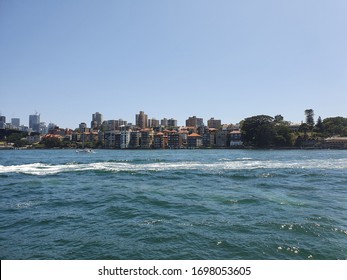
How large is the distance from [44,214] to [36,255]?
4.27 m

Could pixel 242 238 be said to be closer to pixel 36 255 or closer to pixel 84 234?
pixel 84 234

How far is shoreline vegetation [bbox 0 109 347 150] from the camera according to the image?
104 meters

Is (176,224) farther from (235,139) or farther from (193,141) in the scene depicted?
(193,141)

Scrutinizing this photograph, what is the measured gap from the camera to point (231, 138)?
121m

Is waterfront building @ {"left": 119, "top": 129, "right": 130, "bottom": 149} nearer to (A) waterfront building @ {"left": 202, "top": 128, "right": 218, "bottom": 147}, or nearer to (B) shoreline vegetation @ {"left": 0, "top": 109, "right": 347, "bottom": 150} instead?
(B) shoreline vegetation @ {"left": 0, "top": 109, "right": 347, "bottom": 150}

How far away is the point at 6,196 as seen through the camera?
15.0 metres

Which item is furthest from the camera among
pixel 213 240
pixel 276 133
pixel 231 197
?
pixel 276 133

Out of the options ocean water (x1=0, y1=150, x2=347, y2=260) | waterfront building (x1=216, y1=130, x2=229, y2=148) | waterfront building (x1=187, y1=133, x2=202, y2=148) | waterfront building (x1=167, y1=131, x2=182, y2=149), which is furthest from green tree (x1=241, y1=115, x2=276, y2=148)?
ocean water (x1=0, y1=150, x2=347, y2=260)

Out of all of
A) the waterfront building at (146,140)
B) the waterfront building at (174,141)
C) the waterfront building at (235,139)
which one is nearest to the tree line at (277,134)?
the waterfront building at (235,139)

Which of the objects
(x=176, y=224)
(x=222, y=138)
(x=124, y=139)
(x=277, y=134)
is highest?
(x=277, y=134)

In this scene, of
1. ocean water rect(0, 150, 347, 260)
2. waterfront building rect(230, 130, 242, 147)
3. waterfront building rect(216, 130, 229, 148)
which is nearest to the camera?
ocean water rect(0, 150, 347, 260)

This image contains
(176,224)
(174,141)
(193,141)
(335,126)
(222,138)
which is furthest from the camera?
(174,141)

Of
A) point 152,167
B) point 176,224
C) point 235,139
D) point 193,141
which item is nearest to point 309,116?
point 235,139
